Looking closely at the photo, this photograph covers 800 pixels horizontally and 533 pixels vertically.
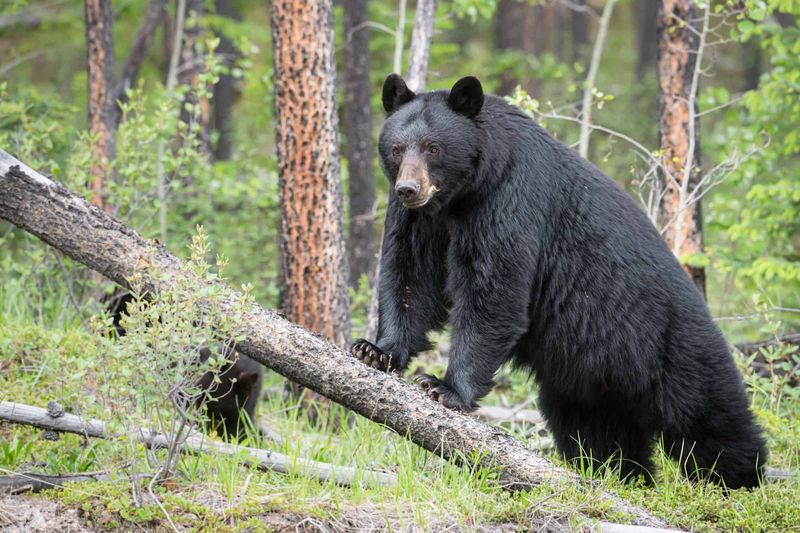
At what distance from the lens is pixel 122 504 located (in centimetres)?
384

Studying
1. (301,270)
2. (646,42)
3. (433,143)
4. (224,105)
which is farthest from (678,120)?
(646,42)

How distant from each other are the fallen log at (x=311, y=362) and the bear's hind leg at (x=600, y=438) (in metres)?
0.95

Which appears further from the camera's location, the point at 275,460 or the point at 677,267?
the point at 677,267

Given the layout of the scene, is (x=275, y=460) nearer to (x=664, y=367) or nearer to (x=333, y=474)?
(x=333, y=474)

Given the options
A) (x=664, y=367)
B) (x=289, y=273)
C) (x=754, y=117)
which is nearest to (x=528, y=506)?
(x=664, y=367)

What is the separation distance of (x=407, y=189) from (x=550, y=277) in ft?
3.09

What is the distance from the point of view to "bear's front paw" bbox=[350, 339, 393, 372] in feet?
14.7

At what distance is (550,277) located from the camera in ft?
15.5

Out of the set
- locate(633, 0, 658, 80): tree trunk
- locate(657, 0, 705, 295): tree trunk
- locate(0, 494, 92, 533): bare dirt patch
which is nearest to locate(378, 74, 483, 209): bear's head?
locate(0, 494, 92, 533): bare dirt patch

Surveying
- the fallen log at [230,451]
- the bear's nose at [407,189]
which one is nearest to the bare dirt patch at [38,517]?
the fallen log at [230,451]

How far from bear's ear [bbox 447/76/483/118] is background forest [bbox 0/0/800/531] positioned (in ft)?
5.28

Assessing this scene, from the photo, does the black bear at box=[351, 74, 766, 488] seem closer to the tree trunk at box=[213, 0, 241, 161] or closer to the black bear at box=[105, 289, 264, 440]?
the black bear at box=[105, 289, 264, 440]

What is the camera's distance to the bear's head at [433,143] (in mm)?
4523

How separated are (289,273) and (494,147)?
2803 mm
